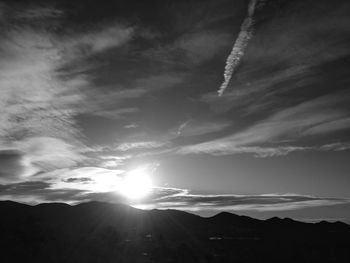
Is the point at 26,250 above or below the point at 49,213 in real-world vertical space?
below

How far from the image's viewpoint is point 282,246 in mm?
146625

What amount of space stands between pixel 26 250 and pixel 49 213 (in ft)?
306

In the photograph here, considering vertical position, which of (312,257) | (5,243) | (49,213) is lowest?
(312,257)

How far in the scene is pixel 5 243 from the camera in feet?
356

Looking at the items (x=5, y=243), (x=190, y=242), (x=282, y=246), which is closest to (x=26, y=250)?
(x=5, y=243)

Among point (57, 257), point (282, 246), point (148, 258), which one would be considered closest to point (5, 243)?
point (57, 257)

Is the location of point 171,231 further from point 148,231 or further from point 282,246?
point 282,246

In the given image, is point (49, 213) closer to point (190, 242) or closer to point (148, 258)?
point (190, 242)

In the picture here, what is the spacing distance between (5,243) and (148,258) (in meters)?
45.8

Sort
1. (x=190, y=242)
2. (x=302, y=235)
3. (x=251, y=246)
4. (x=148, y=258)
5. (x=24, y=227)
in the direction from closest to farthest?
(x=148, y=258)
(x=24, y=227)
(x=251, y=246)
(x=190, y=242)
(x=302, y=235)

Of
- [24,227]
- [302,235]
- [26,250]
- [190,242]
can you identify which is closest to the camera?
[26,250]

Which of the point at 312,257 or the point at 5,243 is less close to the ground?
the point at 5,243

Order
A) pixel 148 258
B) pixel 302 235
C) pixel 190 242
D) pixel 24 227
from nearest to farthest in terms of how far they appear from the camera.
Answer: pixel 148 258, pixel 24 227, pixel 190 242, pixel 302 235

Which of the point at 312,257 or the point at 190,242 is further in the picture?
the point at 190,242
